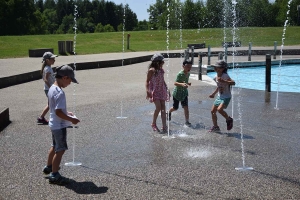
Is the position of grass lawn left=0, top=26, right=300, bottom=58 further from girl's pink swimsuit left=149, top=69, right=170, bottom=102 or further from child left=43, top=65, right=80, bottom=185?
child left=43, top=65, right=80, bottom=185

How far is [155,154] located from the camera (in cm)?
685

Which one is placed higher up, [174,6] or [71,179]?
[174,6]

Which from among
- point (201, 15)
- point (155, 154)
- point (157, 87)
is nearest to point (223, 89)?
point (157, 87)

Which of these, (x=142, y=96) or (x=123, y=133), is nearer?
(x=123, y=133)

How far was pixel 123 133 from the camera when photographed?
839 cm

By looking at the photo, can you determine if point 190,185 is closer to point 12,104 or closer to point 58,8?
point 12,104

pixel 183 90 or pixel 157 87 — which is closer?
pixel 157 87

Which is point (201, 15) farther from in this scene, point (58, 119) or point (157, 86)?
point (58, 119)

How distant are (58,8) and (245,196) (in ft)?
549

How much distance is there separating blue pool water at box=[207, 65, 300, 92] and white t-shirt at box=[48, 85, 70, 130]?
11.6m

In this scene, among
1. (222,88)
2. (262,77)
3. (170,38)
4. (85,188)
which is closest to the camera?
(85,188)

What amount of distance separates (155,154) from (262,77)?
14772 millimetres

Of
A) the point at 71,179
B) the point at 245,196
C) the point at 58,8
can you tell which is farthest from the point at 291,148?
the point at 58,8

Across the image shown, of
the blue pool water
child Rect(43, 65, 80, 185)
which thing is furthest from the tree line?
child Rect(43, 65, 80, 185)
